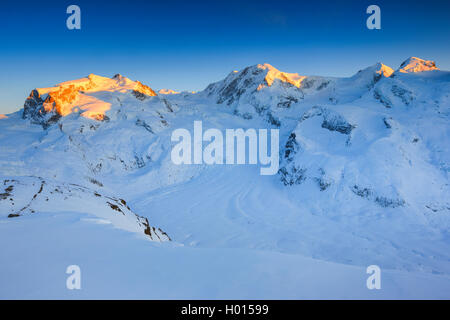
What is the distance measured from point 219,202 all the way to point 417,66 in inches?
1704

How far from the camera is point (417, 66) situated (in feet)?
115

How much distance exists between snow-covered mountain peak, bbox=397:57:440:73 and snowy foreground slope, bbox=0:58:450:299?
0.36 meters

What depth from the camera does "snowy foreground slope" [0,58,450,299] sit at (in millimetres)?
3109

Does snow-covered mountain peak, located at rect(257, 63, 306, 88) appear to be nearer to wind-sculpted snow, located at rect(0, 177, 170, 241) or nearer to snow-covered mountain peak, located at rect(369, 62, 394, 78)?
snow-covered mountain peak, located at rect(369, 62, 394, 78)

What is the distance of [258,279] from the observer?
307 cm

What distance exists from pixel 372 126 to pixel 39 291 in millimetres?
27692

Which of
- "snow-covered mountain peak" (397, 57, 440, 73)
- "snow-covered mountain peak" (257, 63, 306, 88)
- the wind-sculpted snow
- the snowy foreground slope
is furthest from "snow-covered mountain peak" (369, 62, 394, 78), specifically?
the wind-sculpted snow

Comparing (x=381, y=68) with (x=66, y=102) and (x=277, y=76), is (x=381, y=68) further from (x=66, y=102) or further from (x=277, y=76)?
(x=66, y=102)

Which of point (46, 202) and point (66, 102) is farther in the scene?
point (66, 102)

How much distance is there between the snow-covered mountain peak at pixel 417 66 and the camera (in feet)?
112

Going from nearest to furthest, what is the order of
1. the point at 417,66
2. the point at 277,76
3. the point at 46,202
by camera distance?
1. the point at 46,202
2. the point at 417,66
3. the point at 277,76

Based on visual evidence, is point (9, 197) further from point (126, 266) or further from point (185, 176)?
point (185, 176)

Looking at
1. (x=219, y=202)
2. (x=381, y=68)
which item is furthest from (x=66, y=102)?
(x=381, y=68)
